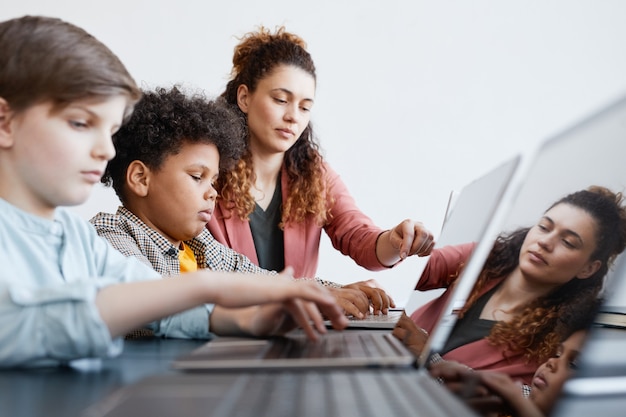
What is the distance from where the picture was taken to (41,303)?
1.99 feet

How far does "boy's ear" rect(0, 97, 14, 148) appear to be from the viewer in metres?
0.71

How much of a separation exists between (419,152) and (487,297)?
2586mm

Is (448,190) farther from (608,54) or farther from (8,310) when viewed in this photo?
(8,310)

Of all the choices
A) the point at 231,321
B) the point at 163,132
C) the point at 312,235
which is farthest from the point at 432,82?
the point at 231,321

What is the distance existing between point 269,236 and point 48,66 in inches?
45.4

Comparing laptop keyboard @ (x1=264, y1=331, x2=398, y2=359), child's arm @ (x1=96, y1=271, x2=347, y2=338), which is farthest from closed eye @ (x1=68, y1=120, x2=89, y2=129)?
laptop keyboard @ (x1=264, y1=331, x2=398, y2=359)

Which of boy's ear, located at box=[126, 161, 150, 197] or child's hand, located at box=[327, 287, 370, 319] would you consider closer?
child's hand, located at box=[327, 287, 370, 319]

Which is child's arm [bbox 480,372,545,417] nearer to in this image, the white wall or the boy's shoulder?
the boy's shoulder

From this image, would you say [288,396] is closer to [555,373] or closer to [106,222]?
[555,373]

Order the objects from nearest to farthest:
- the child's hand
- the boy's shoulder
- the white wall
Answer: the child's hand → the boy's shoulder → the white wall

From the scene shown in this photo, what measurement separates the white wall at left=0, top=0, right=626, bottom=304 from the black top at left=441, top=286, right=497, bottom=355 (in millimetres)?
2469

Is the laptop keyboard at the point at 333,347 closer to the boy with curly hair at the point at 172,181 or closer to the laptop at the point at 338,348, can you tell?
the laptop at the point at 338,348

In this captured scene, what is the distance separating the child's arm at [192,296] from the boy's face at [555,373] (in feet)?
0.73

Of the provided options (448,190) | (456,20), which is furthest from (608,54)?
(448,190)
